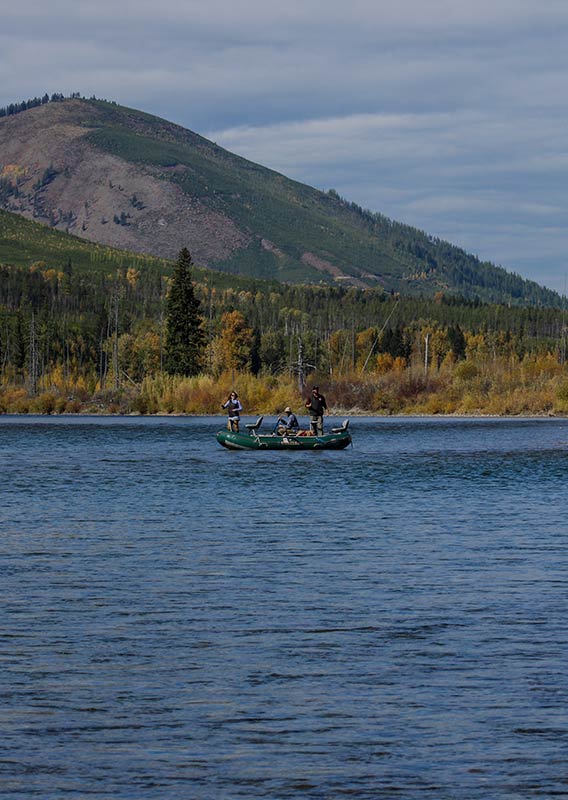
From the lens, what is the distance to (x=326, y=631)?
17.4 meters

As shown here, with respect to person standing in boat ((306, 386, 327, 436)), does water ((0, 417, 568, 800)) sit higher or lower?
lower

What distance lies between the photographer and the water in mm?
11539

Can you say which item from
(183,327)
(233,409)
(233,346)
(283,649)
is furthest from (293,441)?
(233,346)

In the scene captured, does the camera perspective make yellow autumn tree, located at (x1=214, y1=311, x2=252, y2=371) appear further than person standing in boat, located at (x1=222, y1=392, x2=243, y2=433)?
Yes

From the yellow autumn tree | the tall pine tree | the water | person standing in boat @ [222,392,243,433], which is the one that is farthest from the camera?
the yellow autumn tree

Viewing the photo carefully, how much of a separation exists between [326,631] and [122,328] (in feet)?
566

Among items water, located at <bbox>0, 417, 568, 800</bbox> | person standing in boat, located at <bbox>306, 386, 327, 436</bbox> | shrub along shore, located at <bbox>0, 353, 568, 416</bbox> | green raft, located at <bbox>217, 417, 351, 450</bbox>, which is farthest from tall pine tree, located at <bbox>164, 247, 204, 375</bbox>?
water, located at <bbox>0, 417, 568, 800</bbox>

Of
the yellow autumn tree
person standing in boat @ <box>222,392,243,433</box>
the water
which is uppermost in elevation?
the yellow autumn tree

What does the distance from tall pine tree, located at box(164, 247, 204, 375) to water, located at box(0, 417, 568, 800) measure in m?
88.1

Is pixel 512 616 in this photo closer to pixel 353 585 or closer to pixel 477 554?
pixel 353 585

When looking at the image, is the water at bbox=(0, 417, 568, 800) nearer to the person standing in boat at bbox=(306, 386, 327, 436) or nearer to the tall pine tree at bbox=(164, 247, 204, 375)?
the person standing in boat at bbox=(306, 386, 327, 436)

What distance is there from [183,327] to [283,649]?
110745 mm

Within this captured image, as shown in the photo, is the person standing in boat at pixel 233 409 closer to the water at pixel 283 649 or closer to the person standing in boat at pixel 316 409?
the person standing in boat at pixel 316 409

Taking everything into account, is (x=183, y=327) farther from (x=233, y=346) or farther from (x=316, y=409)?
(x=316, y=409)
